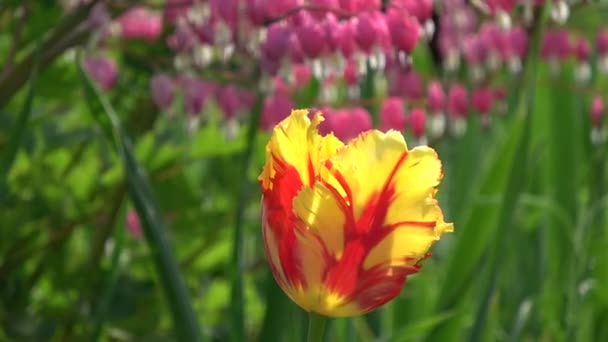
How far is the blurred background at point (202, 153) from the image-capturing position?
1420 mm

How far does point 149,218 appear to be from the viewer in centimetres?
139

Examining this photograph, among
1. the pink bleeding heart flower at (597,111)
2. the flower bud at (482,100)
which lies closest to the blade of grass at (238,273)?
the flower bud at (482,100)

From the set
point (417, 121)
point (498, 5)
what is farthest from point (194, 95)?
point (417, 121)

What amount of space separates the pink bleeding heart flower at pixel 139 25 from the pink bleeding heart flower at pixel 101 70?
182 millimetres

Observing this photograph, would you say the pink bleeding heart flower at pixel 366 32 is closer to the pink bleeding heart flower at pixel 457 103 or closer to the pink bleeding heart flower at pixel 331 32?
the pink bleeding heart flower at pixel 331 32

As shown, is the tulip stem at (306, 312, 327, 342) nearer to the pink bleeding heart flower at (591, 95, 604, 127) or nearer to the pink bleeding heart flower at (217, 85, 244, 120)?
the pink bleeding heart flower at (217, 85, 244, 120)

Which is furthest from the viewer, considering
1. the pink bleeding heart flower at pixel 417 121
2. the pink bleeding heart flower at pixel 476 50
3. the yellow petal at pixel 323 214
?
the pink bleeding heart flower at pixel 476 50

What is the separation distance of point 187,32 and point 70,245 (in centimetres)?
59

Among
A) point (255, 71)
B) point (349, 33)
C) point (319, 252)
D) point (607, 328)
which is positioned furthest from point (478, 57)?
point (319, 252)

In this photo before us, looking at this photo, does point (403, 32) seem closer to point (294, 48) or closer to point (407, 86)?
point (294, 48)

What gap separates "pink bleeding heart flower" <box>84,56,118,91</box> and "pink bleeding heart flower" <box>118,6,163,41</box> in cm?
18

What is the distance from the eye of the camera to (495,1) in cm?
165

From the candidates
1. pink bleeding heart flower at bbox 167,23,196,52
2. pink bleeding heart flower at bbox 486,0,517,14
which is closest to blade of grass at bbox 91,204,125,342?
pink bleeding heart flower at bbox 167,23,196,52

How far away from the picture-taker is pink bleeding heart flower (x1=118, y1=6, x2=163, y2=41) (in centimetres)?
190
